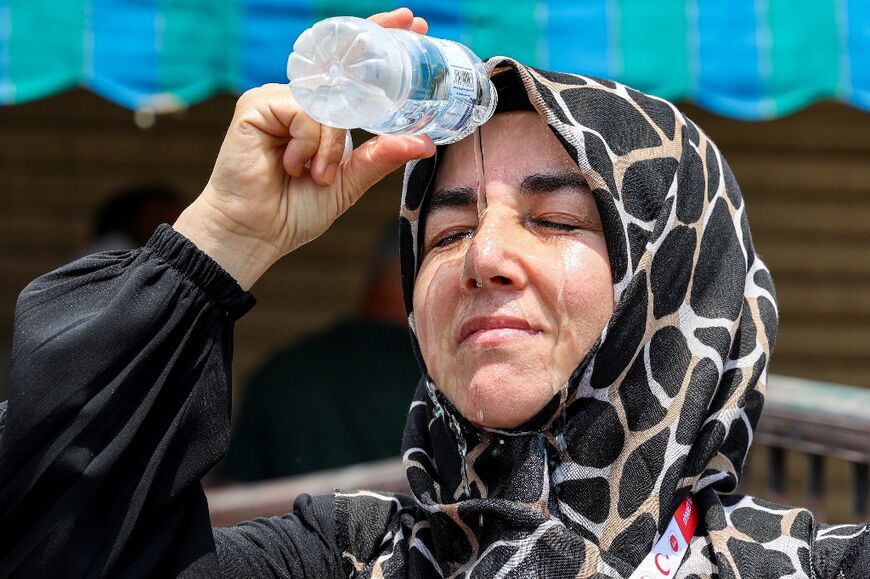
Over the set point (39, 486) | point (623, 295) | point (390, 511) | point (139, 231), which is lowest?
point (139, 231)

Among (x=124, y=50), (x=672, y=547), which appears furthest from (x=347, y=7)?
(x=672, y=547)

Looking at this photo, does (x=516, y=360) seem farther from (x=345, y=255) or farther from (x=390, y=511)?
(x=345, y=255)

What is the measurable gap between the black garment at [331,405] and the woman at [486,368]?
2555 millimetres

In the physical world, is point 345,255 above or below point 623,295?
below

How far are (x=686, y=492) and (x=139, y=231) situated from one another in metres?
3.76

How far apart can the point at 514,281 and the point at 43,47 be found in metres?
2.28

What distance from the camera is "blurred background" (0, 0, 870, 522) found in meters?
3.60

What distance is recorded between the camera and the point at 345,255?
6.45 meters

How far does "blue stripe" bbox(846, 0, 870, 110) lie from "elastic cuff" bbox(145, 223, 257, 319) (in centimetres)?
279

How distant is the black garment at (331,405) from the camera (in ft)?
15.4

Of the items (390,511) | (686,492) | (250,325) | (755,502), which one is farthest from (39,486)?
(250,325)

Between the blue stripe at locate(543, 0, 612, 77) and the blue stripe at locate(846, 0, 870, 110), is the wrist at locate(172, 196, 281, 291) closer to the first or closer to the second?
the blue stripe at locate(543, 0, 612, 77)

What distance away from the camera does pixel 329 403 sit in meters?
4.69

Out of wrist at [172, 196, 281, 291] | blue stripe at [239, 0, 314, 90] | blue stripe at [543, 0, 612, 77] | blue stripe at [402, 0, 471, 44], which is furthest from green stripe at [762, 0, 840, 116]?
wrist at [172, 196, 281, 291]
